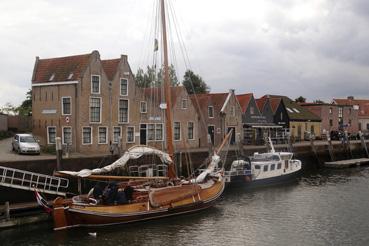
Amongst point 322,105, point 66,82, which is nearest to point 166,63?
point 66,82

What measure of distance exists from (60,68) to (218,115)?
70.0ft

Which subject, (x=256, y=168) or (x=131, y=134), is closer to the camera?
(x=256, y=168)

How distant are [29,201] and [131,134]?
19.2m

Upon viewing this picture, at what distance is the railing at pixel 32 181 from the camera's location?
2806 centimetres

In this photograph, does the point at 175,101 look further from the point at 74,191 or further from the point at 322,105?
the point at 322,105

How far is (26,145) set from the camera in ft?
130

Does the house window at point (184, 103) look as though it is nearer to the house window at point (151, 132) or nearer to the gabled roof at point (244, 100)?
the house window at point (151, 132)

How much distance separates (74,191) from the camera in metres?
31.4

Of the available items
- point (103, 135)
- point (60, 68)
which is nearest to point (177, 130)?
point (103, 135)

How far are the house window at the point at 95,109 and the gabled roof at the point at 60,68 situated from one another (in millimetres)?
2617

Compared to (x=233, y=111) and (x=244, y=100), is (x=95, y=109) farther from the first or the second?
(x=244, y=100)

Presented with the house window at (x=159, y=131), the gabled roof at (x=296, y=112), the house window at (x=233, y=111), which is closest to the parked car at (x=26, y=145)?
the house window at (x=159, y=131)

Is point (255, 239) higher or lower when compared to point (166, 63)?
lower

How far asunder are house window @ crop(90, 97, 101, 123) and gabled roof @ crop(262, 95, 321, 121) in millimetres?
35559
